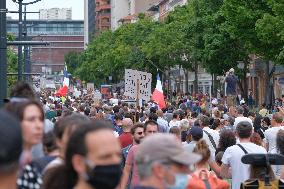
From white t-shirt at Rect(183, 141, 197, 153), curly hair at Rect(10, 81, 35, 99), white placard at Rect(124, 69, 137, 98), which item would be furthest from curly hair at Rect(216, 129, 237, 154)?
white placard at Rect(124, 69, 137, 98)

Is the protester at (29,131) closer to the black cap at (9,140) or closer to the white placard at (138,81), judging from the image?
the black cap at (9,140)

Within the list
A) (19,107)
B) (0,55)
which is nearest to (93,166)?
(19,107)

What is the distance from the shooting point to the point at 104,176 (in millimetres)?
4605

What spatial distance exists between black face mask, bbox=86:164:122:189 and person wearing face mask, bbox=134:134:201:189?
0.35 m

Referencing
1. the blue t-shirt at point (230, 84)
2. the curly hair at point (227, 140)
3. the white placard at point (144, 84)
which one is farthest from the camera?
the blue t-shirt at point (230, 84)

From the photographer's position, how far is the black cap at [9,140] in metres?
4.05

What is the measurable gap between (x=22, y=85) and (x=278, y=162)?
2327mm

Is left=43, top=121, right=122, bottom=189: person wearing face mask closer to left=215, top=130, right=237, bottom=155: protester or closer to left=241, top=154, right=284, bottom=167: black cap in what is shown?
left=241, top=154, right=284, bottom=167: black cap

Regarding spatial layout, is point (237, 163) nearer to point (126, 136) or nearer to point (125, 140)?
point (125, 140)

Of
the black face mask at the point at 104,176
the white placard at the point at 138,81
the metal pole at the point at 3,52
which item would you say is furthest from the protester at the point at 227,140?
the white placard at the point at 138,81

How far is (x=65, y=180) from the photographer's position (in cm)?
518

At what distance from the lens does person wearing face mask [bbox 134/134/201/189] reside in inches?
198

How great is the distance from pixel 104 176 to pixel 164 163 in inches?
20.3

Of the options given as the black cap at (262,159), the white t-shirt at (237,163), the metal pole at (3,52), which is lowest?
the white t-shirt at (237,163)
